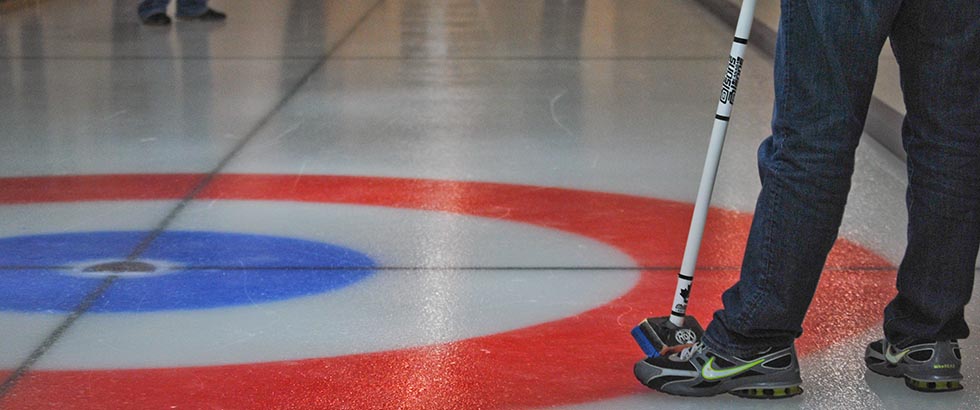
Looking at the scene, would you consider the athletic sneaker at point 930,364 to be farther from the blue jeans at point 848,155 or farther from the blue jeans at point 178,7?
the blue jeans at point 178,7

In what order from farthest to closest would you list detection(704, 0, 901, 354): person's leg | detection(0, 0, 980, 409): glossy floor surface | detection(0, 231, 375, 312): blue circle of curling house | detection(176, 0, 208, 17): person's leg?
detection(176, 0, 208, 17): person's leg < detection(0, 231, 375, 312): blue circle of curling house < detection(0, 0, 980, 409): glossy floor surface < detection(704, 0, 901, 354): person's leg

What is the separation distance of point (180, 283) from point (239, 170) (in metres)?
1.13

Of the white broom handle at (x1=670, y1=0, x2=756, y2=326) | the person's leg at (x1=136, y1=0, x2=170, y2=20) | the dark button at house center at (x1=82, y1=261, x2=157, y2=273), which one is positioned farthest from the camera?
the person's leg at (x1=136, y1=0, x2=170, y2=20)

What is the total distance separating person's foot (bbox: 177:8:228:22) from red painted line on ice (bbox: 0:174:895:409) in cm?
435

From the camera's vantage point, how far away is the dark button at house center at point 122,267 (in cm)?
312

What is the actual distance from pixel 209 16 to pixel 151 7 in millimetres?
387

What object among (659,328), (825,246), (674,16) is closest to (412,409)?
(659,328)

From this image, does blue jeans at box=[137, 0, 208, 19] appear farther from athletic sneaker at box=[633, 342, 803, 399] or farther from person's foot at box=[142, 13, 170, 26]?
athletic sneaker at box=[633, 342, 803, 399]

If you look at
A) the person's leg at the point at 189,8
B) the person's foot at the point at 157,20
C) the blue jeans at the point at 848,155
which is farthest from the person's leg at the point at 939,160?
the person's leg at the point at 189,8

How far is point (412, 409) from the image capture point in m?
2.28

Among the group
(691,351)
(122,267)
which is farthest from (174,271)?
(691,351)

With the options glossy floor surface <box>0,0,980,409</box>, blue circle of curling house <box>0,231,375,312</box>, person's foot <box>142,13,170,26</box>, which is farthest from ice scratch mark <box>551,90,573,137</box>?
person's foot <box>142,13,170,26</box>

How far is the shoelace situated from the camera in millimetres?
2336

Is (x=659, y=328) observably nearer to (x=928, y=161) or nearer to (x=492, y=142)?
(x=928, y=161)
